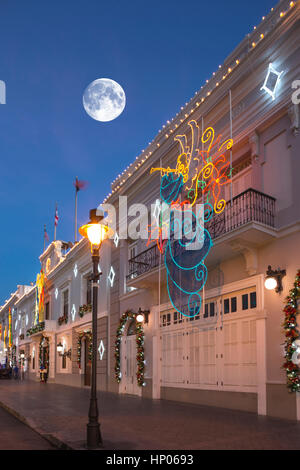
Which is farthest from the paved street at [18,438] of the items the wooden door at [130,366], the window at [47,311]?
the window at [47,311]

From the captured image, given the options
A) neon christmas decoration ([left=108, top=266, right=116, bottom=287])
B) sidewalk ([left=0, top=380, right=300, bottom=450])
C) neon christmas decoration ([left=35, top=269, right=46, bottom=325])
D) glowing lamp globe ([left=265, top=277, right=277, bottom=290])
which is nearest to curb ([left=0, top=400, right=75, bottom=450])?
sidewalk ([left=0, top=380, right=300, bottom=450])

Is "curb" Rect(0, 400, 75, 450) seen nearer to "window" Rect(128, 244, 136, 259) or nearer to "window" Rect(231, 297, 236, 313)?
"window" Rect(231, 297, 236, 313)

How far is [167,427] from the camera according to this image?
9617mm

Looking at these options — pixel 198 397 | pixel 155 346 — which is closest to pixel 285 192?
pixel 198 397

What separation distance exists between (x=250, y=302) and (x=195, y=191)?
4.05 meters

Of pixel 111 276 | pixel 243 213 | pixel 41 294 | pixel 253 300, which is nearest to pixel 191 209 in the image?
pixel 243 213

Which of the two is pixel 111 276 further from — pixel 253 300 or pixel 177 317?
pixel 253 300

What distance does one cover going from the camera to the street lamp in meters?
7.82

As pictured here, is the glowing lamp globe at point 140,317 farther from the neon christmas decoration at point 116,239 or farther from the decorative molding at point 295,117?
the decorative molding at point 295,117

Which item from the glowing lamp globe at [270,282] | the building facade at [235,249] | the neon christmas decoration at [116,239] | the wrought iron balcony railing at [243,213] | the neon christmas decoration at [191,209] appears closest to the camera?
the glowing lamp globe at [270,282]

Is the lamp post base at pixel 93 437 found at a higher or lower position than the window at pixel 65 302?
lower

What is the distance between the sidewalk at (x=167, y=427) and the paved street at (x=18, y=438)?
0.17 meters

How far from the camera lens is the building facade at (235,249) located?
11.7 m
